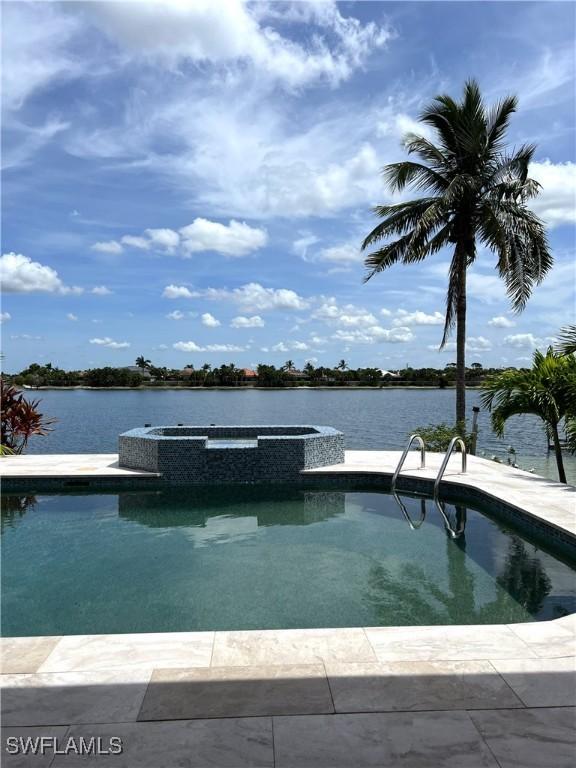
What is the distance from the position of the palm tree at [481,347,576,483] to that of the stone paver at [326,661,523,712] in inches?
280

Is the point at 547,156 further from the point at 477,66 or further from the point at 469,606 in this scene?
the point at 469,606

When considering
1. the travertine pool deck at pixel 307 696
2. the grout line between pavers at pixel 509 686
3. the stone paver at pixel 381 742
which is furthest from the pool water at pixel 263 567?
the stone paver at pixel 381 742

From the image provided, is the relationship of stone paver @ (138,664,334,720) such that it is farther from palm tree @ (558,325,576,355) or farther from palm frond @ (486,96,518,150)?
palm frond @ (486,96,518,150)

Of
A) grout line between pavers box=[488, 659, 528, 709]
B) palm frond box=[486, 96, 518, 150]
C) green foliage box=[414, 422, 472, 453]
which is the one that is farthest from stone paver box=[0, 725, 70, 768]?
palm frond box=[486, 96, 518, 150]

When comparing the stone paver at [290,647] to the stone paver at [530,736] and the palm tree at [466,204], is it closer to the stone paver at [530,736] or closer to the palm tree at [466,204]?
the stone paver at [530,736]

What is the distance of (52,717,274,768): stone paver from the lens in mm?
2434

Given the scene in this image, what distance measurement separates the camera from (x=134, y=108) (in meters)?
11.3

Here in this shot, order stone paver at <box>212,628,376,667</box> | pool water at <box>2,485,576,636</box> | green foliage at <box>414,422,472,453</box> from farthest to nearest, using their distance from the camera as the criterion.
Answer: green foliage at <box>414,422,472,453</box>
pool water at <box>2,485,576,636</box>
stone paver at <box>212,628,376,667</box>

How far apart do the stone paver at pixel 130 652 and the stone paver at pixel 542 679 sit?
1838mm

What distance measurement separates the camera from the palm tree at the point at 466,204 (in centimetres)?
1251

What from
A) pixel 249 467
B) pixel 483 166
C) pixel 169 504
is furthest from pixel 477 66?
pixel 169 504

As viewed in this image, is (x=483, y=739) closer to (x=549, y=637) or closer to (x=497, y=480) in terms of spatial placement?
(x=549, y=637)

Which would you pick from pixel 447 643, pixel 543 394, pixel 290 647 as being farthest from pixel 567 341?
pixel 290 647

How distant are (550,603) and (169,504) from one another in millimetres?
5890
